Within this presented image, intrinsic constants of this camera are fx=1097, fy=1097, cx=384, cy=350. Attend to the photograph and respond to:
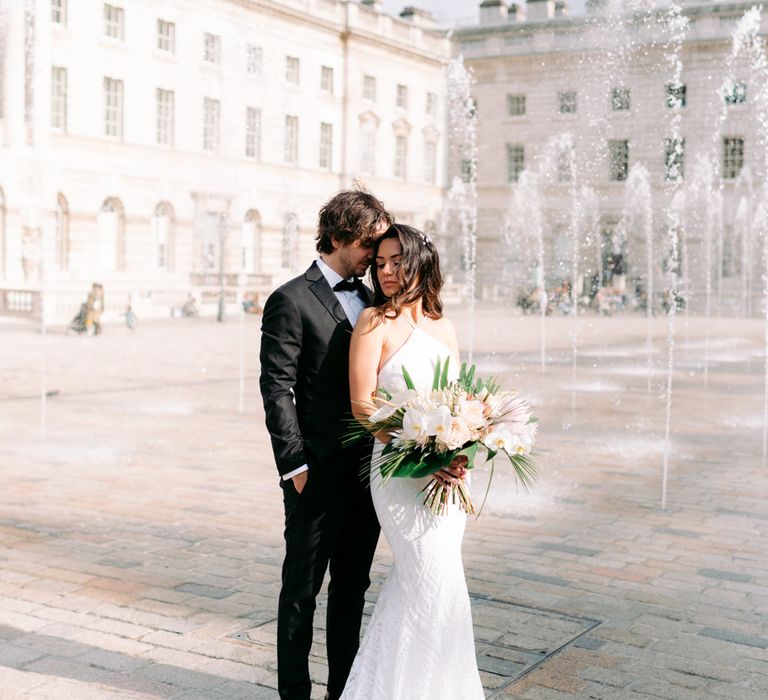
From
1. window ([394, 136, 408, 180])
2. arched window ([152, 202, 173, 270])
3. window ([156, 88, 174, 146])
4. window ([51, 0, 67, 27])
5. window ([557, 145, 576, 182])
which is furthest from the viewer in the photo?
window ([557, 145, 576, 182])

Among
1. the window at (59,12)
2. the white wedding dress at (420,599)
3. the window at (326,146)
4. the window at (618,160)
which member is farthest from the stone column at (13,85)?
the white wedding dress at (420,599)

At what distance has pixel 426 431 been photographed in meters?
3.15

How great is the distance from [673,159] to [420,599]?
156 feet

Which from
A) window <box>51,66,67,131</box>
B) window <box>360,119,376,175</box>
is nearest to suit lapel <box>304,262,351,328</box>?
window <box>51,66,67,131</box>

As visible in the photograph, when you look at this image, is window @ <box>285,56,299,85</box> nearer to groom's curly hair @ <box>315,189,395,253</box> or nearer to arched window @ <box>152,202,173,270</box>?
arched window @ <box>152,202,173,270</box>

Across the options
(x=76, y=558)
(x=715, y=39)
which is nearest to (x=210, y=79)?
(x=715, y=39)

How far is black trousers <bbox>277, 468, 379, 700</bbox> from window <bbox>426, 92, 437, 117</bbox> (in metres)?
50.4

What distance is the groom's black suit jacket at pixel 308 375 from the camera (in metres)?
3.54

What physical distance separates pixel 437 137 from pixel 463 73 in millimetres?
3751

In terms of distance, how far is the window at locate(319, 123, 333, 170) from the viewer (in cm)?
4672

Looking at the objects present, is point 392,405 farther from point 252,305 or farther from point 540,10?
point 540,10

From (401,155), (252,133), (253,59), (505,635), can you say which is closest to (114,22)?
(252,133)

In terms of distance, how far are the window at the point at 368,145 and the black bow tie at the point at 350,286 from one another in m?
45.4

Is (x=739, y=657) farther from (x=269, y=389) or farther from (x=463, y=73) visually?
(x=463, y=73)
